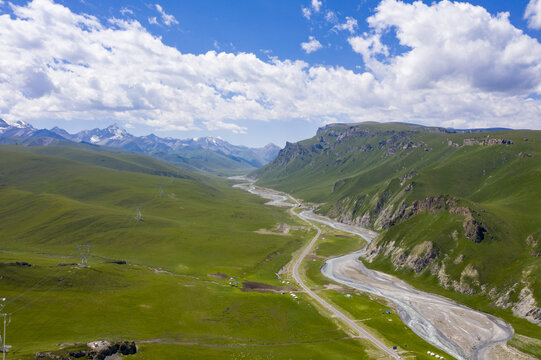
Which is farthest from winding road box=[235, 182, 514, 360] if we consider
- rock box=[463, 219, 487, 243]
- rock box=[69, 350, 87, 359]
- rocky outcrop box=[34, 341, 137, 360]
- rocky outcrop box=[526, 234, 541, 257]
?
rock box=[69, 350, 87, 359]

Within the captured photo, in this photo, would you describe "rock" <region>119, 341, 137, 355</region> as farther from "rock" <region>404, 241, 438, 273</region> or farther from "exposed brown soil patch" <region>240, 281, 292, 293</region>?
"rock" <region>404, 241, 438, 273</region>

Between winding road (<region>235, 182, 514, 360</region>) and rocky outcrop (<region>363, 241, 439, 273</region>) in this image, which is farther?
rocky outcrop (<region>363, 241, 439, 273</region>)

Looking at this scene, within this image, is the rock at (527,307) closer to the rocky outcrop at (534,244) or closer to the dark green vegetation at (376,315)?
the rocky outcrop at (534,244)

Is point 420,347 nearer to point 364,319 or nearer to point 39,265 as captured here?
point 364,319

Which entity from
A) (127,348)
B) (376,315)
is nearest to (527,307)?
(376,315)

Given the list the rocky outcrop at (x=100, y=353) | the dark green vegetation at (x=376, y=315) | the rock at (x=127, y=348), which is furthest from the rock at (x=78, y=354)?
the dark green vegetation at (x=376, y=315)

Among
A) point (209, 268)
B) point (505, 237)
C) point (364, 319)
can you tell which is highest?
point (505, 237)

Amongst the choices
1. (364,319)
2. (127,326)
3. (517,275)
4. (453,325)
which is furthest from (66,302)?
(517,275)

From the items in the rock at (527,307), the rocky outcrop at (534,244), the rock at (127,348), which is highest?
the rocky outcrop at (534,244)

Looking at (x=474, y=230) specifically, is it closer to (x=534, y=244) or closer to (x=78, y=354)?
(x=534, y=244)

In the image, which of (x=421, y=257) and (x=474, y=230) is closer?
(x=474, y=230)

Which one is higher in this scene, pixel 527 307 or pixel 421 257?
pixel 421 257
